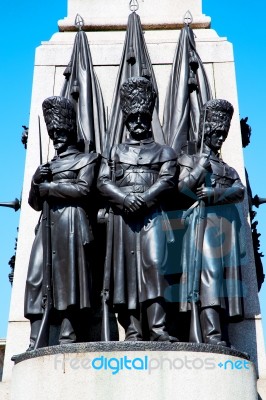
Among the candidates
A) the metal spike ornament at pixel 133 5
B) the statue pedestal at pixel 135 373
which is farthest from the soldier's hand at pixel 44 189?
the metal spike ornament at pixel 133 5

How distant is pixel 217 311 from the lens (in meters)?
8.37

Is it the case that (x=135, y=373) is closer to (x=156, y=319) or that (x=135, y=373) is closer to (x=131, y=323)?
(x=156, y=319)

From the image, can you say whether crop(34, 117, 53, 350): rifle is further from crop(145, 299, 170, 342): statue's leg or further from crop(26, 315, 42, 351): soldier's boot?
crop(145, 299, 170, 342): statue's leg

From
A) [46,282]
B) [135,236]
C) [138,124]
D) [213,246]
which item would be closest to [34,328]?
[46,282]

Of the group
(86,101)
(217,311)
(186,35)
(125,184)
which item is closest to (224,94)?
(186,35)

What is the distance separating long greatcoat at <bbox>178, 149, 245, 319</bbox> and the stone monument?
2.29ft

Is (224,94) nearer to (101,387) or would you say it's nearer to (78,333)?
(78,333)

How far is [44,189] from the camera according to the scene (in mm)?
8727

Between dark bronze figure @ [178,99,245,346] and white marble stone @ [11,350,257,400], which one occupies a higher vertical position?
dark bronze figure @ [178,99,245,346]

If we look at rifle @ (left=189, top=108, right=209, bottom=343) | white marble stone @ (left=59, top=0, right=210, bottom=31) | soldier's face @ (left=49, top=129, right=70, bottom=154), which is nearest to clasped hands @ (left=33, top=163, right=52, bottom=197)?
soldier's face @ (left=49, top=129, right=70, bottom=154)

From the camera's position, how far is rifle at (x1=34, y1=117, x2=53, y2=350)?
27.1ft

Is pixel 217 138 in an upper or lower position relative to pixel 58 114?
lower

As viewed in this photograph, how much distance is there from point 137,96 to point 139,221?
5.27 ft

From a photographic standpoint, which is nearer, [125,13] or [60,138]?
[60,138]
